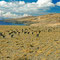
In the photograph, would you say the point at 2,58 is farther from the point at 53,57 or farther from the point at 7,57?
the point at 53,57

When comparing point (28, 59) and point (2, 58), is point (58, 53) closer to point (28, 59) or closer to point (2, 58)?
point (28, 59)

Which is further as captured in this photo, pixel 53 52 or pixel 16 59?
pixel 53 52

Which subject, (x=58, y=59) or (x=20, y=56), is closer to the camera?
(x=58, y=59)

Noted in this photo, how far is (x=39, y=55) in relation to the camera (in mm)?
11945

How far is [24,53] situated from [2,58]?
2112 millimetres

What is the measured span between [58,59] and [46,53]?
1.73m

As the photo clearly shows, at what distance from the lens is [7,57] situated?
11555 mm

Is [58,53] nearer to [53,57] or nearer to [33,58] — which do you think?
[53,57]

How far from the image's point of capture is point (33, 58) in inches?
444

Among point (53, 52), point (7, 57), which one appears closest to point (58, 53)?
point (53, 52)

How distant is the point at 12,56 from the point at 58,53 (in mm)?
3993

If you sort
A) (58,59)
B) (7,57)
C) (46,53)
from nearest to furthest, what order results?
(58,59), (7,57), (46,53)

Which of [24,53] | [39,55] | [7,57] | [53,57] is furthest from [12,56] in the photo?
[53,57]

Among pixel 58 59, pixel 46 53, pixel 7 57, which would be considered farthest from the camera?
pixel 46 53
